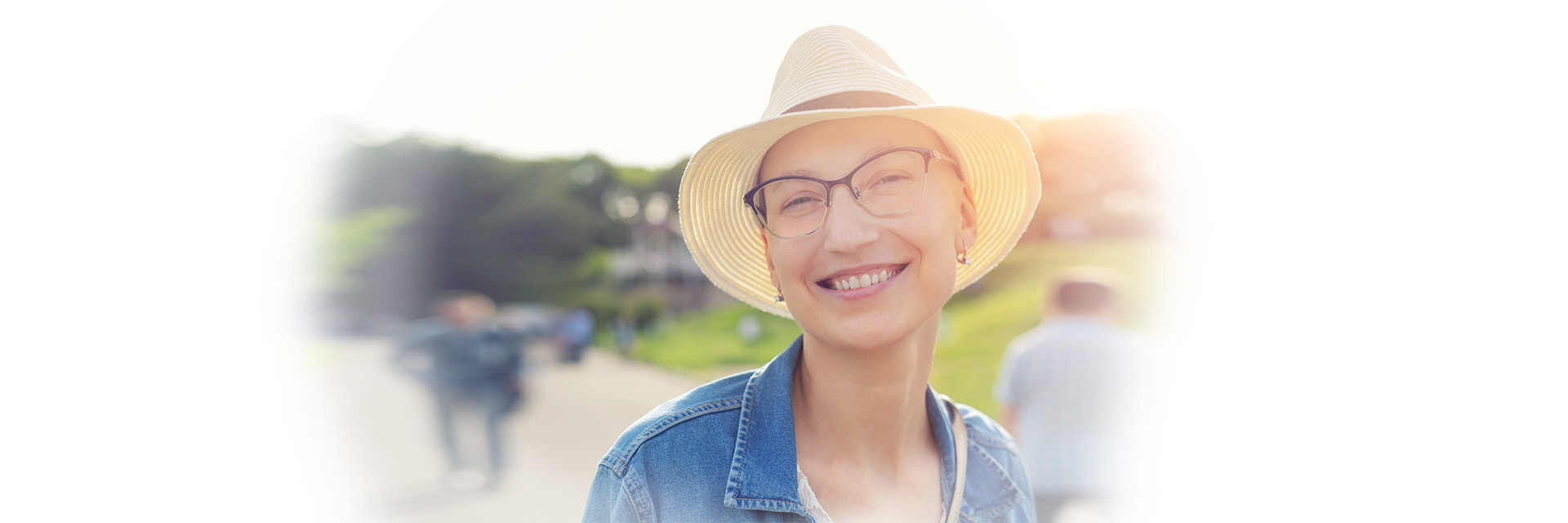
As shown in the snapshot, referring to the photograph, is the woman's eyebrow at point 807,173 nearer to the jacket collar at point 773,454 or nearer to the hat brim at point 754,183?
the hat brim at point 754,183

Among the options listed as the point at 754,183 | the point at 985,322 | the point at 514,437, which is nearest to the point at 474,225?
the point at 985,322

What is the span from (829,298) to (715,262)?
0.47m

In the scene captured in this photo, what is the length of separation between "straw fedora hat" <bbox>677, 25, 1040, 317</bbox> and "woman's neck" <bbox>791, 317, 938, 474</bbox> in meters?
0.16

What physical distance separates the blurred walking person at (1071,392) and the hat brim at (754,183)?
220 centimetres

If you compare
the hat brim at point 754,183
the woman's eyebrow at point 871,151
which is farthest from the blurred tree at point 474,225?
the woman's eyebrow at point 871,151

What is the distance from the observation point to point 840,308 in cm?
131

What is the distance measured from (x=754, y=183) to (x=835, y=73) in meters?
0.27

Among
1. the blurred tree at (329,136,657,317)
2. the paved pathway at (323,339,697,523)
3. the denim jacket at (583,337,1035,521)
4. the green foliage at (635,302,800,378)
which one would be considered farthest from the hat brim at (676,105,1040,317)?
the blurred tree at (329,136,657,317)

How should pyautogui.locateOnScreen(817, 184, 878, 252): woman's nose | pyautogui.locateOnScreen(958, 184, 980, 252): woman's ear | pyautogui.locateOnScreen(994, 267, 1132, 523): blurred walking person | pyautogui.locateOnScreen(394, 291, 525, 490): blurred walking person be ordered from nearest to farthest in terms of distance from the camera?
pyautogui.locateOnScreen(817, 184, 878, 252): woman's nose < pyautogui.locateOnScreen(958, 184, 980, 252): woman's ear < pyautogui.locateOnScreen(994, 267, 1132, 523): blurred walking person < pyautogui.locateOnScreen(394, 291, 525, 490): blurred walking person

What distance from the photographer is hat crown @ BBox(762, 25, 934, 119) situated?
1.37 meters

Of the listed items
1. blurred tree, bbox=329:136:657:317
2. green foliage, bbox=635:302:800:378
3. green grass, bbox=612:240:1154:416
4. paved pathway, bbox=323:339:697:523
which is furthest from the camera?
blurred tree, bbox=329:136:657:317

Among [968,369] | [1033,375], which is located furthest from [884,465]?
[968,369]

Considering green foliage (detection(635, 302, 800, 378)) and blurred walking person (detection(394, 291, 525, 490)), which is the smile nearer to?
blurred walking person (detection(394, 291, 525, 490))

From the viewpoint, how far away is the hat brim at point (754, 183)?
1.40 metres
